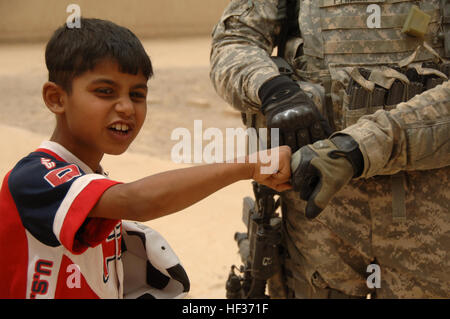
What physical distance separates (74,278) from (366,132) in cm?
96

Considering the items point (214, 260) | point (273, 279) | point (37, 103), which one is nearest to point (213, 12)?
point (37, 103)

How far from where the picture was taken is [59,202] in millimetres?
1191

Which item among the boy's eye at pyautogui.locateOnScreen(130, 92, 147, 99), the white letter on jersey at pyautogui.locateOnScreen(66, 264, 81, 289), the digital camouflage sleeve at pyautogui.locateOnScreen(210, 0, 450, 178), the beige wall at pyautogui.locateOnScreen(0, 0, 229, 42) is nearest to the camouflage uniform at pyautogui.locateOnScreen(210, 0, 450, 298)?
the digital camouflage sleeve at pyautogui.locateOnScreen(210, 0, 450, 178)

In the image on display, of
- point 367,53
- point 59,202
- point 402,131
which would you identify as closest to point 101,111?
point 59,202

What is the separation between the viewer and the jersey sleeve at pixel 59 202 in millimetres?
1169

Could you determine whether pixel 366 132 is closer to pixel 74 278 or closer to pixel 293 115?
pixel 293 115

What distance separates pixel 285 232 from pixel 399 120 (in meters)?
0.81

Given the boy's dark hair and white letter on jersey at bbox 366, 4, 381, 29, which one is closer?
the boy's dark hair

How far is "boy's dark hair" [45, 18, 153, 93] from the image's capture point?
1368 millimetres

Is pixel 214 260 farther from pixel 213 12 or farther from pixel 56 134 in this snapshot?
pixel 213 12

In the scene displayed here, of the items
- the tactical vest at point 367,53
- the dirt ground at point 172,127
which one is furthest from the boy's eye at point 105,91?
the dirt ground at point 172,127

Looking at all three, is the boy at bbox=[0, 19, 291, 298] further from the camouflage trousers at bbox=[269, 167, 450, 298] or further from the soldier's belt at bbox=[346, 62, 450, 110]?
the camouflage trousers at bbox=[269, 167, 450, 298]

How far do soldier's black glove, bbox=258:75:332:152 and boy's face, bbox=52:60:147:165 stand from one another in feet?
1.68

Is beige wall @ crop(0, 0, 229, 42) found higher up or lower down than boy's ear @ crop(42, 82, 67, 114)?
higher up
